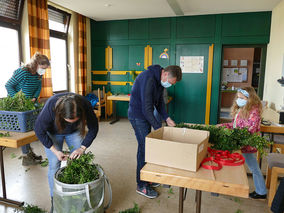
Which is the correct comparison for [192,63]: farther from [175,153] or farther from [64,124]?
[175,153]

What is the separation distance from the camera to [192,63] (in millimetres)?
5680

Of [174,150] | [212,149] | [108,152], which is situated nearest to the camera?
[174,150]

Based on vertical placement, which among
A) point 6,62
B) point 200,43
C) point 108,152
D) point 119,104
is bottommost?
point 108,152

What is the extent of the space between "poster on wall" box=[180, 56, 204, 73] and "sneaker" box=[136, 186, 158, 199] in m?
3.76

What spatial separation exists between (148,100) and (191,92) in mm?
3784

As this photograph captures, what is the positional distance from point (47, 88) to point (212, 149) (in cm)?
389

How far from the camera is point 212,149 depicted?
5.63ft

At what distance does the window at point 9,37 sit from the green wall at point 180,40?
7.61ft

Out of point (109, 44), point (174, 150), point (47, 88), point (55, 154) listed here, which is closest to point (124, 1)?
point (109, 44)

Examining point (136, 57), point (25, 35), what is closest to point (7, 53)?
point (25, 35)

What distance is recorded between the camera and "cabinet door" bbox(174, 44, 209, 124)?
5.62 meters

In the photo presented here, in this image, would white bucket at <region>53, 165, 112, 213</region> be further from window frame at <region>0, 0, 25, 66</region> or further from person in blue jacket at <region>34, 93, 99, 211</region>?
window frame at <region>0, 0, 25, 66</region>

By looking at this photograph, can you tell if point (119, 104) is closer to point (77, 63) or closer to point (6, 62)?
point (77, 63)

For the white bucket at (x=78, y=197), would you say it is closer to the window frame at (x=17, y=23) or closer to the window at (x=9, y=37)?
the window at (x=9, y=37)
